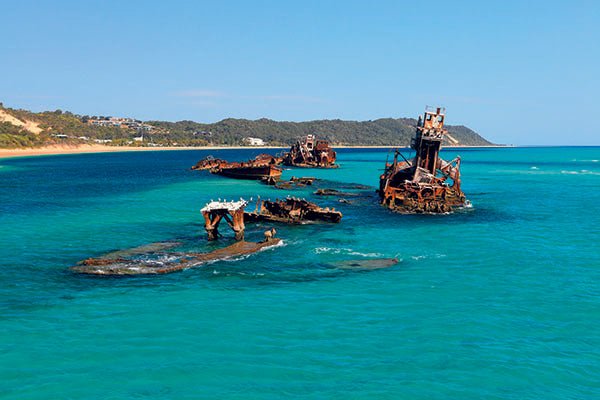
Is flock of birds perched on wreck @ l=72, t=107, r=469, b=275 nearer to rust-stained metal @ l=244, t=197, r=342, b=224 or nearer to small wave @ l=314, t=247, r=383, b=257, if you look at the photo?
rust-stained metal @ l=244, t=197, r=342, b=224

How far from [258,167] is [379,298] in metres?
72.5

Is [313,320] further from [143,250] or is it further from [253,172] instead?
[253,172]

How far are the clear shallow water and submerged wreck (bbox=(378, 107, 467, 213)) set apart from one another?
11.4m

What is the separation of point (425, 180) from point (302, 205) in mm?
18029

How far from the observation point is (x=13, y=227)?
41.3 metres

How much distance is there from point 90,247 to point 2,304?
11392 mm

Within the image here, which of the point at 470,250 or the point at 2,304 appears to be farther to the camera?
the point at 470,250

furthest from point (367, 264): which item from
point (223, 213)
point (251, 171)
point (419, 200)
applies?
point (251, 171)

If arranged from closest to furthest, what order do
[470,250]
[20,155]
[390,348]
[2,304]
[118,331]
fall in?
[390,348]
[118,331]
[2,304]
[470,250]
[20,155]

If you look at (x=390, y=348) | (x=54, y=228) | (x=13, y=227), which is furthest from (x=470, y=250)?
(x=13, y=227)

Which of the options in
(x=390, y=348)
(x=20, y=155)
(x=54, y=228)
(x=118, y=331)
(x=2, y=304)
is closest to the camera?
(x=390, y=348)

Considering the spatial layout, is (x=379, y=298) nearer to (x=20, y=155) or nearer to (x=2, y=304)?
(x=2, y=304)

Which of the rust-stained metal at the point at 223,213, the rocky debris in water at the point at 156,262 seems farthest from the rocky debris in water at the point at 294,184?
the rocky debris in water at the point at 156,262

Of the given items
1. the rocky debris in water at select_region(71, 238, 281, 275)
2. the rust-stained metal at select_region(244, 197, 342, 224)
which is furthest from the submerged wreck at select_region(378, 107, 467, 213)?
the rocky debris in water at select_region(71, 238, 281, 275)
